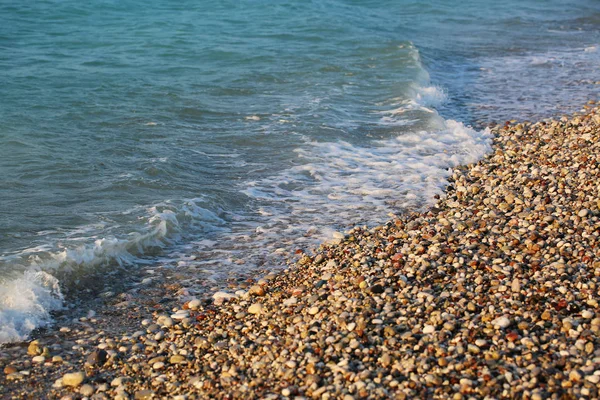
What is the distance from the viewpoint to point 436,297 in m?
7.09

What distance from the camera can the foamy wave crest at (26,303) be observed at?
24.5 feet

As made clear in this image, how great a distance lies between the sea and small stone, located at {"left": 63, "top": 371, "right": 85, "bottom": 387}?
113 cm

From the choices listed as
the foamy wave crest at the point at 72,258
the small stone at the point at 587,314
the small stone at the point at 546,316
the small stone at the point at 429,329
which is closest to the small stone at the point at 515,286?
the small stone at the point at 546,316

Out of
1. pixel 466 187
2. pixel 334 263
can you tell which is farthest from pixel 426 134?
pixel 334 263

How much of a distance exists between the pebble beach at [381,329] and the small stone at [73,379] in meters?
0.01

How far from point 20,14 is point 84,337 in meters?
21.3

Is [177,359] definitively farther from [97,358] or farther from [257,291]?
[257,291]

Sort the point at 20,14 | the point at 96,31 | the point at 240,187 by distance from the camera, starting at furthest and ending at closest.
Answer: the point at 20,14
the point at 96,31
the point at 240,187

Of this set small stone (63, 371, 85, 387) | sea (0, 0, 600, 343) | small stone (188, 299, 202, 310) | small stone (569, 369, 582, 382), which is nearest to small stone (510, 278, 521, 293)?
small stone (569, 369, 582, 382)

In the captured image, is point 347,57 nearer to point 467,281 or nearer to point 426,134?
point 426,134

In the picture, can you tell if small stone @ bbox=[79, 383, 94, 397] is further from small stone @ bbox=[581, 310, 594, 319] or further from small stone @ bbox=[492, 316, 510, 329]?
small stone @ bbox=[581, 310, 594, 319]

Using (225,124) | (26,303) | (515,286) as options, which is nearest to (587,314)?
(515,286)

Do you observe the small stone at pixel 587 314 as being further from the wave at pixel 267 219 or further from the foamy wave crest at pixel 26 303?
the foamy wave crest at pixel 26 303

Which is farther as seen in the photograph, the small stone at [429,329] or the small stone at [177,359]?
the small stone at [177,359]
